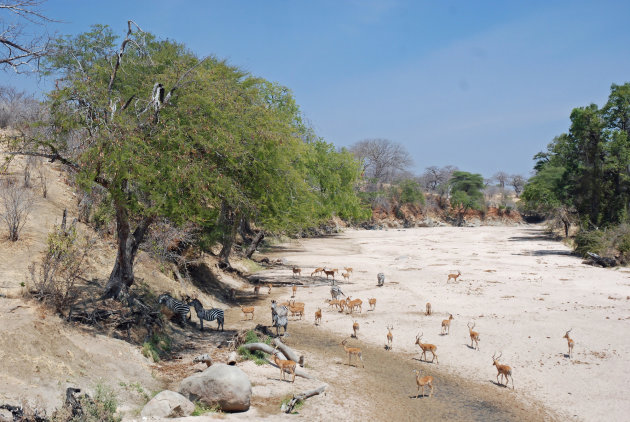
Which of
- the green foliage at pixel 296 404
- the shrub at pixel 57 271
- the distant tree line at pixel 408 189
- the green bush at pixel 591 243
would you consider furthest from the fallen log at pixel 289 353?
the distant tree line at pixel 408 189

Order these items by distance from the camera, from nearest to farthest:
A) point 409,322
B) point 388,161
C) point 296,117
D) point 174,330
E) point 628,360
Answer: point 628,360
point 174,330
point 409,322
point 296,117
point 388,161

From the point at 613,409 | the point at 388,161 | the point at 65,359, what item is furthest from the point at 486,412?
the point at 388,161

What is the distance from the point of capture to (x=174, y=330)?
1587 cm

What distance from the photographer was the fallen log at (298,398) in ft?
32.9

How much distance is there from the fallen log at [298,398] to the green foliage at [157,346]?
4.33 m

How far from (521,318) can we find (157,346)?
41.9 ft

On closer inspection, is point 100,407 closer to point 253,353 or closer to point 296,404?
point 296,404

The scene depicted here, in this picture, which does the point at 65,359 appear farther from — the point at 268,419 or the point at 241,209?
the point at 241,209

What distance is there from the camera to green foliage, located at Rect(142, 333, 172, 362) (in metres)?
12.6

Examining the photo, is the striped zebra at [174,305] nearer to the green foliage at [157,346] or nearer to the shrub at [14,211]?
the green foliage at [157,346]

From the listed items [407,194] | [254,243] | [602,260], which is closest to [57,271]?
[254,243]

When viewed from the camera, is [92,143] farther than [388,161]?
No

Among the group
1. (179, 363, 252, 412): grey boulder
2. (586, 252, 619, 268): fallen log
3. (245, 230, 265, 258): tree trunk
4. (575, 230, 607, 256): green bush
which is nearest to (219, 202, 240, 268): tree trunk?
A: (245, 230, 265, 258): tree trunk

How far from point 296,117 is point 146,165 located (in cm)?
1990
